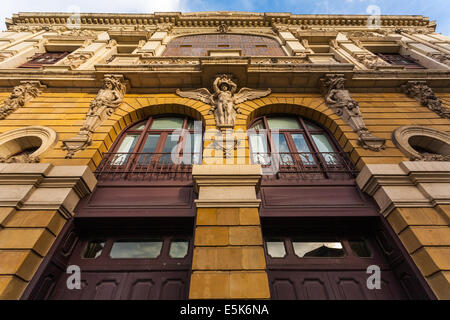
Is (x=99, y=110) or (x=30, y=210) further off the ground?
(x=99, y=110)

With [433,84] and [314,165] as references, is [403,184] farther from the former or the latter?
[433,84]

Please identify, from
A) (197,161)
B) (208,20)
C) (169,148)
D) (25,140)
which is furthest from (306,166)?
(208,20)

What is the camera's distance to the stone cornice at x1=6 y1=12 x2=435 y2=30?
1733 centimetres

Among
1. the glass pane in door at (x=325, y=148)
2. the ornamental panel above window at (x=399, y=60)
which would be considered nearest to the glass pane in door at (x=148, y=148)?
the glass pane in door at (x=325, y=148)

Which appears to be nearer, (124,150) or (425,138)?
(425,138)

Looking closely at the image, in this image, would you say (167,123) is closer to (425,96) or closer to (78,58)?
(78,58)

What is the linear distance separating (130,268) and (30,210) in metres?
2.60

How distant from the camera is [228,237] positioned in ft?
13.7

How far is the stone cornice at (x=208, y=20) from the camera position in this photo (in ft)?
56.9

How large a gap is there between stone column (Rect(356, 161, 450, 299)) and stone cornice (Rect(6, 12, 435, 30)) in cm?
1710

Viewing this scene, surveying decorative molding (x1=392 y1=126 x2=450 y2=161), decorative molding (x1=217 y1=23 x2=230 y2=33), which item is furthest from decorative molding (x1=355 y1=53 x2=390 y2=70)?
decorative molding (x1=217 y1=23 x2=230 y2=33)

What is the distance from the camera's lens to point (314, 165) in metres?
6.55

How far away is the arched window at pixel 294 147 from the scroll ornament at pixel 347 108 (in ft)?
2.63
